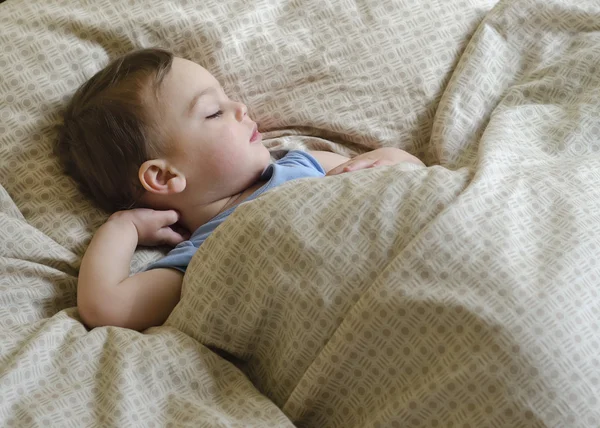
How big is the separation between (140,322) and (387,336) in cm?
41

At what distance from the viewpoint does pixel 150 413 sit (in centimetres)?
94

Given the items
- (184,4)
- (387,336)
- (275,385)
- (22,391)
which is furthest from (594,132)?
(22,391)

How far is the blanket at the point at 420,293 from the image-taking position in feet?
2.82

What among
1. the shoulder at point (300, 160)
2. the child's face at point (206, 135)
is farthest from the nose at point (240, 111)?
the shoulder at point (300, 160)

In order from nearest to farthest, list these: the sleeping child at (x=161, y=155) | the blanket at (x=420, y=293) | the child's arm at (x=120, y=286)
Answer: the blanket at (x=420, y=293)
the child's arm at (x=120, y=286)
the sleeping child at (x=161, y=155)

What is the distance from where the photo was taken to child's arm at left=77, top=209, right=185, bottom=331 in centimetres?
112

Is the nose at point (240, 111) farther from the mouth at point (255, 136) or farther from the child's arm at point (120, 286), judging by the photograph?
the child's arm at point (120, 286)

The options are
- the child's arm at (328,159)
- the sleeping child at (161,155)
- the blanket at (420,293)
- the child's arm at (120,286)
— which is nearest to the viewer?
the blanket at (420,293)

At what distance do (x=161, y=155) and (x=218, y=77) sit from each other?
0.66 feet

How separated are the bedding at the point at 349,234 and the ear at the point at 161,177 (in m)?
0.11

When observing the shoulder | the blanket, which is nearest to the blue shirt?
the shoulder

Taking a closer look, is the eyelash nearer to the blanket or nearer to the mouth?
the mouth

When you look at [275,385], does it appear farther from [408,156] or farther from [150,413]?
[408,156]

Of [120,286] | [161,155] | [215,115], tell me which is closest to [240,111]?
[215,115]
